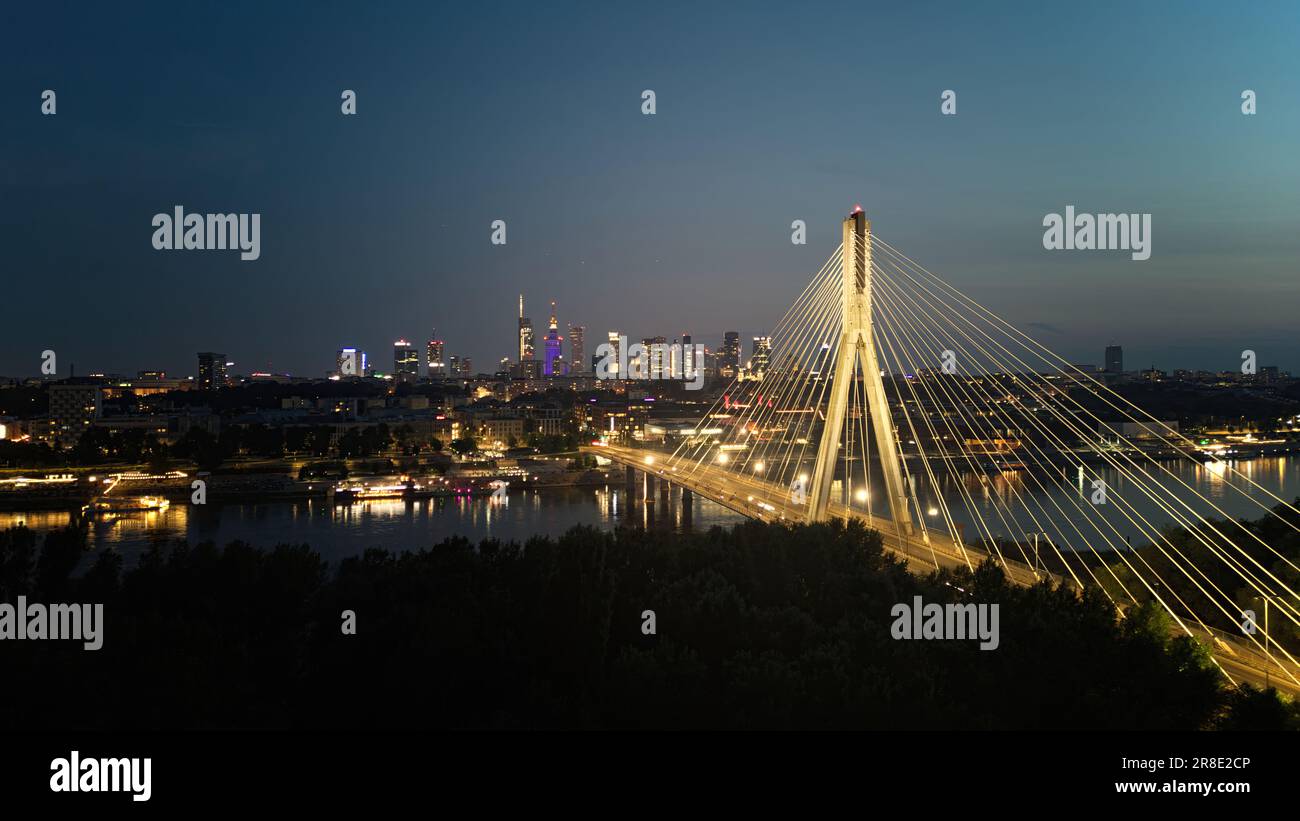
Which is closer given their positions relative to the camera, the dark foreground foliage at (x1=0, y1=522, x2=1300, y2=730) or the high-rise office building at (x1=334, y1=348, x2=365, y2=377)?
the dark foreground foliage at (x1=0, y1=522, x2=1300, y2=730)

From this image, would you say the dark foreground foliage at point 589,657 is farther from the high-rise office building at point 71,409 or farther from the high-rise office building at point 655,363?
the high-rise office building at point 655,363

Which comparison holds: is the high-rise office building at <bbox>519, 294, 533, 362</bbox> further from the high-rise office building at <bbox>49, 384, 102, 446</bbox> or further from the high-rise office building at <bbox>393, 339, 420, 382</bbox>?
the high-rise office building at <bbox>49, 384, 102, 446</bbox>

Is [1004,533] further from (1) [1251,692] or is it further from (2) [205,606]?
(2) [205,606]

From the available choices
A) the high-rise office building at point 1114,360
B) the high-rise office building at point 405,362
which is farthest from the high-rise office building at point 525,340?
the high-rise office building at point 1114,360

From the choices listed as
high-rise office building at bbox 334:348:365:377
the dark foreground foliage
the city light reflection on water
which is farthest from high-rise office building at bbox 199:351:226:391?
the dark foreground foliage

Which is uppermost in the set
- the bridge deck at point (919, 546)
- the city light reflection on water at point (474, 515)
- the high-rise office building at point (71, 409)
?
the high-rise office building at point (71, 409)

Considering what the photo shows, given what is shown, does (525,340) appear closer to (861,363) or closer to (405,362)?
(405,362)

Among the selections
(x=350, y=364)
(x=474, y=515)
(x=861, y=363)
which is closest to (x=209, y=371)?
(x=350, y=364)
